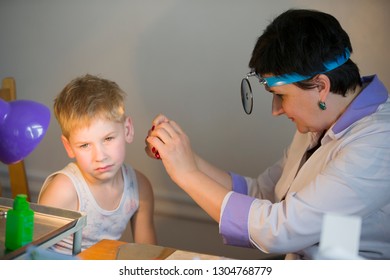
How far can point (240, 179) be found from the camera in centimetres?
140

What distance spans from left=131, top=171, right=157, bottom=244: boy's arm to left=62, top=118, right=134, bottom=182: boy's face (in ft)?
0.44

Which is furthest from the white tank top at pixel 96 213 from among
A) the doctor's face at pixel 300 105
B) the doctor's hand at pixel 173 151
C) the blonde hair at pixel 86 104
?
the doctor's face at pixel 300 105

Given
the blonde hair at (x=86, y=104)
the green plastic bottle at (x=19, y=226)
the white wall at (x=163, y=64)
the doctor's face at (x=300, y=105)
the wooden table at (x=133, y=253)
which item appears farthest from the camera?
the white wall at (x=163, y=64)

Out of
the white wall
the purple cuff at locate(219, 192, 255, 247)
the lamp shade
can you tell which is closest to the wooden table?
the purple cuff at locate(219, 192, 255, 247)

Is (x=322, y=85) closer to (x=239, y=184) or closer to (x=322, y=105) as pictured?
(x=322, y=105)

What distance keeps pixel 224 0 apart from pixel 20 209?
0.96m

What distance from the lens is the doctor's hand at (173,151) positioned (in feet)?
3.71

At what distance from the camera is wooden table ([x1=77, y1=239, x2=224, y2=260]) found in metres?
0.96

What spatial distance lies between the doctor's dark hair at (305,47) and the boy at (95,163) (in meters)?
0.38

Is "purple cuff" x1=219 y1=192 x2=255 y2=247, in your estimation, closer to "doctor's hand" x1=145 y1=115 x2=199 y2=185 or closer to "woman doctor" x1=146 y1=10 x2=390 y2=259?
"woman doctor" x1=146 y1=10 x2=390 y2=259

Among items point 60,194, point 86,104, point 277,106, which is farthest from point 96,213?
point 277,106

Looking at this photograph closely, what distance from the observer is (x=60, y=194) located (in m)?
1.27

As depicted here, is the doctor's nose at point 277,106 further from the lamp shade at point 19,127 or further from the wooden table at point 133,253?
the lamp shade at point 19,127
